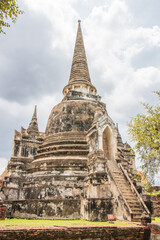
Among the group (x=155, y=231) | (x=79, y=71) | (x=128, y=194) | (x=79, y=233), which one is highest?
(x=79, y=71)

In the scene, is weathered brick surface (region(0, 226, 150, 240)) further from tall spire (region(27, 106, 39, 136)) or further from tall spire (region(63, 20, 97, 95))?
tall spire (region(27, 106, 39, 136))

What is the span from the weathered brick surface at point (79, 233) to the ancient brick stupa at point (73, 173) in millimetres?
2221

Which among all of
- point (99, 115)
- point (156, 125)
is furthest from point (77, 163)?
point (156, 125)

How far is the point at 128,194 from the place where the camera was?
34.6ft

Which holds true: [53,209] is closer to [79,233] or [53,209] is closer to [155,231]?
[79,233]

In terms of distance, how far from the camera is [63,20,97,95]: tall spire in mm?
19719

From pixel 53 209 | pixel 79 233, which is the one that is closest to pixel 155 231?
pixel 79 233

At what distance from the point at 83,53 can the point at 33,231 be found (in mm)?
20766

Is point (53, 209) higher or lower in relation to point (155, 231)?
higher

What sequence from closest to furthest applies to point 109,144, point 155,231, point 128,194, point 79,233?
point 79,233
point 155,231
point 128,194
point 109,144

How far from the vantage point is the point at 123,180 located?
1158 centimetres

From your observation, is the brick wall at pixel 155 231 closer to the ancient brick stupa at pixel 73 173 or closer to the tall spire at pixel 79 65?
the ancient brick stupa at pixel 73 173

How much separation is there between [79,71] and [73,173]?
12.6 metres

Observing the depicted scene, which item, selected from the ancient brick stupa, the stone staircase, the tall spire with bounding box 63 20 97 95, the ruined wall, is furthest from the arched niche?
the tall spire with bounding box 63 20 97 95
